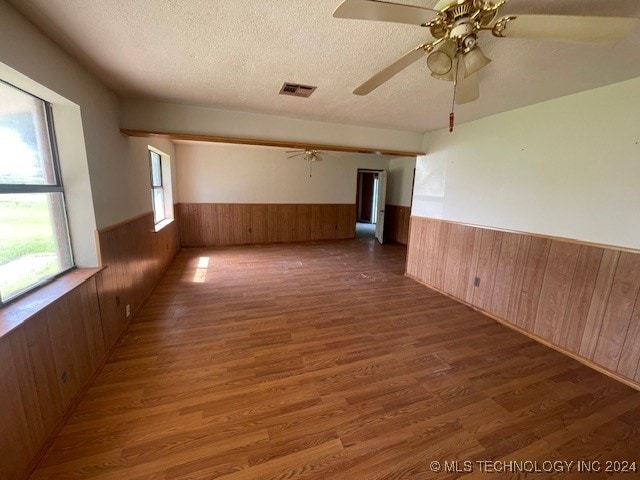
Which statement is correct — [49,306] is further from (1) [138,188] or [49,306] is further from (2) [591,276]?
(2) [591,276]

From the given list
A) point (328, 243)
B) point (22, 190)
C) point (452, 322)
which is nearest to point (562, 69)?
point (452, 322)

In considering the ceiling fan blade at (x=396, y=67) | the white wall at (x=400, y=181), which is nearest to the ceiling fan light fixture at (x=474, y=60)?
the ceiling fan blade at (x=396, y=67)

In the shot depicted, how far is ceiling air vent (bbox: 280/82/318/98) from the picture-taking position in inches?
90.7

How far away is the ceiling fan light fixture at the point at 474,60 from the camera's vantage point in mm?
1271

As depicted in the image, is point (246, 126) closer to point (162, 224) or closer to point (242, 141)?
point (242, 141)

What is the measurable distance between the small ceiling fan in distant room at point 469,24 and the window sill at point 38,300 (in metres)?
2.01

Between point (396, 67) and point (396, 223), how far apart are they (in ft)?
19.9

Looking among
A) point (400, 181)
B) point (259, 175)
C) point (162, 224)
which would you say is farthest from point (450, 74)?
point (400, 181)

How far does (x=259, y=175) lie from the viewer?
6.39m

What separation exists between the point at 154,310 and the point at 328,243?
14.6ft

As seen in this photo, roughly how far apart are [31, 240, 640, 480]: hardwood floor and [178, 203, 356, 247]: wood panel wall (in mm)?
3259

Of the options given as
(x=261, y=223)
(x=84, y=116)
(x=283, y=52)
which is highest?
(x=283, y=52)

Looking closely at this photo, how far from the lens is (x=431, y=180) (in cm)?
395

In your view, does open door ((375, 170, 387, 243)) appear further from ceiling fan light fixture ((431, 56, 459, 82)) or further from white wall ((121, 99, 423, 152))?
ceiling fan light fixture ((431, 56, 459, 82))
